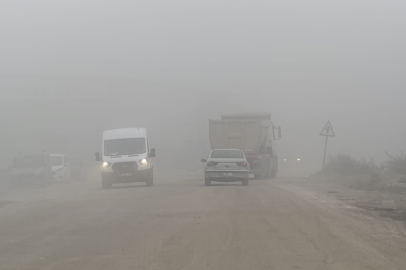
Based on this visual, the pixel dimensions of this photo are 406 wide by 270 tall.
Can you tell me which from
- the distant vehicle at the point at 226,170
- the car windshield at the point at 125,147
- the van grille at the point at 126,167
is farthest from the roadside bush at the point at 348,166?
the van grille at the point at 126,167

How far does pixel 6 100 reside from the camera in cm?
11119

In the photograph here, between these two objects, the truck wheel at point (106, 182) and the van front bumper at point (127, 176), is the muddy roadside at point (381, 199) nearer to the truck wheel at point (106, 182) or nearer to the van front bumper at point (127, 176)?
the van front bumper at point (127, 176)

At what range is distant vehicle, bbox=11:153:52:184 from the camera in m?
37.0

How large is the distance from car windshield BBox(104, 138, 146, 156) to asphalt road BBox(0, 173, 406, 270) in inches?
475

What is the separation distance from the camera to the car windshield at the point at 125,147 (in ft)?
97.0

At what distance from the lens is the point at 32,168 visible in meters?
37.2

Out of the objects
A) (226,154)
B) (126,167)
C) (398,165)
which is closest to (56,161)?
(126,167)

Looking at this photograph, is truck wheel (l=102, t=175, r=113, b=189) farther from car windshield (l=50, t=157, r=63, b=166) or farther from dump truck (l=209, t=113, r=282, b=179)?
car windshield (l=50, t=157, r=63, b=166)

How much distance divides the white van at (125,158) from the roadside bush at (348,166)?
1422cm

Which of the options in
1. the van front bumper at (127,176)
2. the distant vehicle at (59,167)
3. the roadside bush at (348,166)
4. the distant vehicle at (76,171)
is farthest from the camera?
the distant vehicle at (76,171)

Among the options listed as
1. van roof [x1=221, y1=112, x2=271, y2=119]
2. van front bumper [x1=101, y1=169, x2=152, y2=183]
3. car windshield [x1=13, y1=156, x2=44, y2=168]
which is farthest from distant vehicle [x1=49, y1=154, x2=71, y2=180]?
van front bumper [x1=101, y1=169, x2=152, y2=183]

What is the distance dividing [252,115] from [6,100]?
262ft

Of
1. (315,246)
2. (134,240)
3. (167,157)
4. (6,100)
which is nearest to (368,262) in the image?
(315,246)

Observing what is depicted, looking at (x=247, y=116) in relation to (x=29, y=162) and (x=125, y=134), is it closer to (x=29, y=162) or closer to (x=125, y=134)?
(x=125, y=134)
